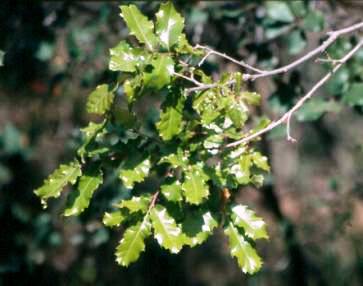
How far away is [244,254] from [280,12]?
113 cm

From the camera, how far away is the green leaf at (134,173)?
152cm

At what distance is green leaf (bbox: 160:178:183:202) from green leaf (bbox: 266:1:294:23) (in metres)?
1.08

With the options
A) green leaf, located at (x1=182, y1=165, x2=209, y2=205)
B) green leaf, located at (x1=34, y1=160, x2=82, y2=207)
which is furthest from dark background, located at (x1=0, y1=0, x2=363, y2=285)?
green leaf, located at (x1=182, y1=165, x2=209, y2=205)

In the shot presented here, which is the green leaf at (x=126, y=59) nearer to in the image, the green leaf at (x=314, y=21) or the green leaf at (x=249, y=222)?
the green leaf at (x=249, y=222)

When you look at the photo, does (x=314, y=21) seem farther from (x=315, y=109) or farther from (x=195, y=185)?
(x=195, y=185)

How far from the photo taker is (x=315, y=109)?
7.21ft

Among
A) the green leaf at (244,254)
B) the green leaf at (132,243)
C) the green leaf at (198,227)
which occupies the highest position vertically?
the green leaf at (132,243)

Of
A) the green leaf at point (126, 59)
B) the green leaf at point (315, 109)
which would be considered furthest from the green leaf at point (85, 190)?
the green leaf at point (315, 109)

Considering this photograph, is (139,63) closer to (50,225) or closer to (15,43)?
(15,43)

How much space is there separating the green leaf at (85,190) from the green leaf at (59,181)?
2 cm

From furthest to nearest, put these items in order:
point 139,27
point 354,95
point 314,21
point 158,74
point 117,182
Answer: point 117,182 → point 314,21 → point 354,95 → point 139,27 → point 158,74

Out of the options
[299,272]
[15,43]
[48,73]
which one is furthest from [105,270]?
[15,43]

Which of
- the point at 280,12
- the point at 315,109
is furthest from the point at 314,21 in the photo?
the point at 315,109

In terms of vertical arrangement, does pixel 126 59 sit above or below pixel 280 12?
above
